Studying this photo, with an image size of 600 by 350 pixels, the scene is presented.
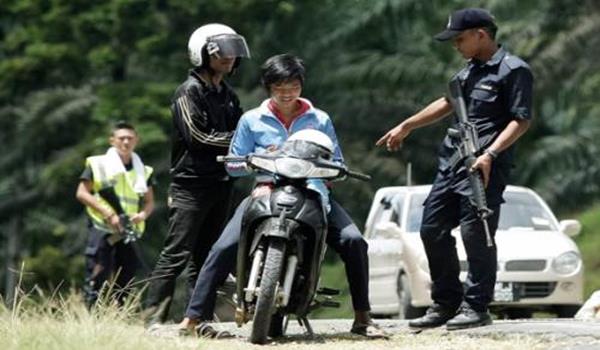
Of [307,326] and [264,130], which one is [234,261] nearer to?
[307,326]

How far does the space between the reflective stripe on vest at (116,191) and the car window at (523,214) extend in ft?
12.1

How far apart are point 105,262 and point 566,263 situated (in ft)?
14.0

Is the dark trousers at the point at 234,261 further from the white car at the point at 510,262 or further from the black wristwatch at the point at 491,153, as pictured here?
the white car at the point at 510,262

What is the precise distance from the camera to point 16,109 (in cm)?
4197

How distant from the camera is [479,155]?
40.7ft

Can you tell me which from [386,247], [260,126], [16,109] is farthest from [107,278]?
[16,109]

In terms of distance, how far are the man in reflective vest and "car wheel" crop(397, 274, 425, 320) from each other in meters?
2.71

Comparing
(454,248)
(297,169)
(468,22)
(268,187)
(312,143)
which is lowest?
(454,248)

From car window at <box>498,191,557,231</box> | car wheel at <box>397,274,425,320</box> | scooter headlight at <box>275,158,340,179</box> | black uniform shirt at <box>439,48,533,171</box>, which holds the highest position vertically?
black uniform shirt at <box>439,48,533,171</box>

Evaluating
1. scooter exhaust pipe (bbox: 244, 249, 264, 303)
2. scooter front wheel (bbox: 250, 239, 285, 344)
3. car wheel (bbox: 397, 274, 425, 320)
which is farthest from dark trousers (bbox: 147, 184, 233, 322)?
car wheel (bbox: 397, 274, 425, 320)

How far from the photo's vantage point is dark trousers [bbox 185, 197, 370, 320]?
12.2m

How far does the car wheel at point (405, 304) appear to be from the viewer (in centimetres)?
1895

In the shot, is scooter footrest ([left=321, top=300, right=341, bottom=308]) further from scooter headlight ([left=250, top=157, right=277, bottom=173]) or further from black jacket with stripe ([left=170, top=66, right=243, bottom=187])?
black jacket with stripe ([left=170, top=66, right=243, bottom=187])

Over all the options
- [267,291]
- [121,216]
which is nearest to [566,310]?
[121,216]
